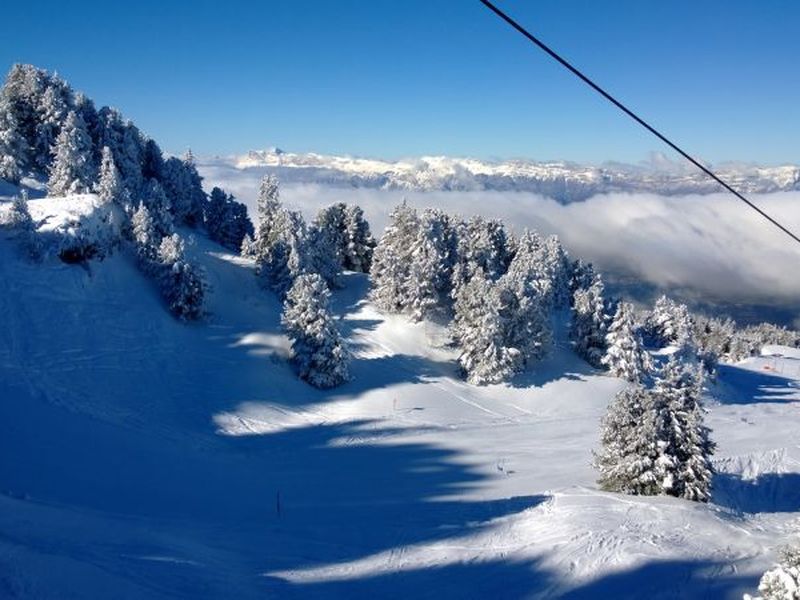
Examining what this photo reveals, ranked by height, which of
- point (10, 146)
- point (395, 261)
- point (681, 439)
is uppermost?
point (10, 146)

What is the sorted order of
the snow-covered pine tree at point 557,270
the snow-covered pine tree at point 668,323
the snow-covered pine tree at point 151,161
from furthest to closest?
the snow-covered pine tree at point 668,323 → the snow-covered pine tree at point 151,161 → the snow-covered pine tree at point 557,270

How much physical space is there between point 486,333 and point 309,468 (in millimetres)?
24153

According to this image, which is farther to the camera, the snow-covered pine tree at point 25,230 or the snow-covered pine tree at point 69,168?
the snow-covered pine tree at point 69,168

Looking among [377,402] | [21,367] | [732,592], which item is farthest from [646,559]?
[21,367]

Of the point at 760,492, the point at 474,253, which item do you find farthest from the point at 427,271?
the point at 760,492

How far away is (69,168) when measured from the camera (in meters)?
55.8

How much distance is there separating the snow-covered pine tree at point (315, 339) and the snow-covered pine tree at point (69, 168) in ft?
87.5

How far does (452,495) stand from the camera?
2627cm

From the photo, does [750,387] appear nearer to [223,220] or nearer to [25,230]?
[223,220]

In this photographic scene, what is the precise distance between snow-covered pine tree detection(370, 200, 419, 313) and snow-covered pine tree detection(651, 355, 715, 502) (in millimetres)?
32802

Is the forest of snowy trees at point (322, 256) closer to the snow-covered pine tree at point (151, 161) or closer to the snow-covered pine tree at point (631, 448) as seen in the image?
the snow-covered pine tree at point (151, 161)

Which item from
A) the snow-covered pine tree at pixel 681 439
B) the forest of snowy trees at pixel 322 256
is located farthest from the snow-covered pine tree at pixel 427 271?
the snow-covered pine tree at pixel 681 439

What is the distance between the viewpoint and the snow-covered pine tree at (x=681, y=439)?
26422mm

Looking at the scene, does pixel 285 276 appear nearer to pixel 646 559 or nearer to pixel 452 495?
pixel 452 495
